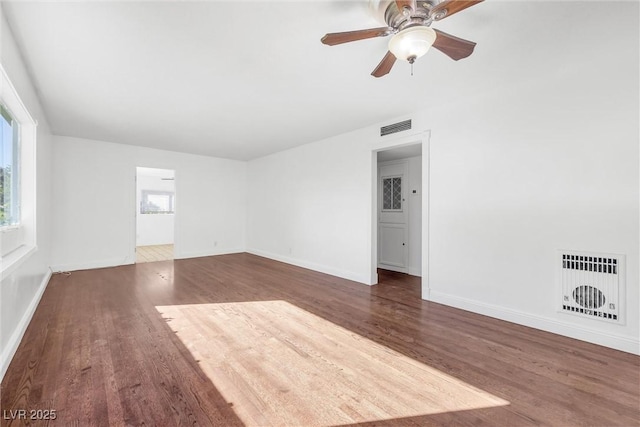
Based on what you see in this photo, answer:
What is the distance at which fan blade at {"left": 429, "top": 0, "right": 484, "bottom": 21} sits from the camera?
4.68 feet

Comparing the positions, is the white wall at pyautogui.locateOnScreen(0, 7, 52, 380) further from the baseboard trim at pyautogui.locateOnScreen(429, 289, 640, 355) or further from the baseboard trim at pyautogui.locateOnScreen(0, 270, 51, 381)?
the baseboard trim at pyautogui.locateOnScreen(429, 289, 640, 355)

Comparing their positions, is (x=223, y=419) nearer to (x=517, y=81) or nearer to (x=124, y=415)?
(x=124, y=415)

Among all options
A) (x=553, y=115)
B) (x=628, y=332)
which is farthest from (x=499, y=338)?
(x=553, y=115)

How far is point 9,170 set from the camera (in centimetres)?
246

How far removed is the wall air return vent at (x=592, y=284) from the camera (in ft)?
7.34

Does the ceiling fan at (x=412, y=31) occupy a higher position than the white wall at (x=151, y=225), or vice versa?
the ceiling fan at (x=412, y=31)

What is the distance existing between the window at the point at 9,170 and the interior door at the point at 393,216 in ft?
17.0

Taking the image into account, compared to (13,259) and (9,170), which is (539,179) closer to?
(13,259)

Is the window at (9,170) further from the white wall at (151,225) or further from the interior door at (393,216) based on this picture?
the white wall at (151,225)

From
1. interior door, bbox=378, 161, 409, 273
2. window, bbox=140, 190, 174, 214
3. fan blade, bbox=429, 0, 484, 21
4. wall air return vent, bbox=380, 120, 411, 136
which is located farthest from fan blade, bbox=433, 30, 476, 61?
window, bbox=140, 190, 174, 214

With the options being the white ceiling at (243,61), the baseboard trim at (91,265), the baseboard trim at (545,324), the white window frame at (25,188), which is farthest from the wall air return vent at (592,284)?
the baseboard trim at (91,265)

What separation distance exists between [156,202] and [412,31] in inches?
423

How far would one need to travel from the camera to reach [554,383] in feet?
5.93

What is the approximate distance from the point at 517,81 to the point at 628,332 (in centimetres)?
242
